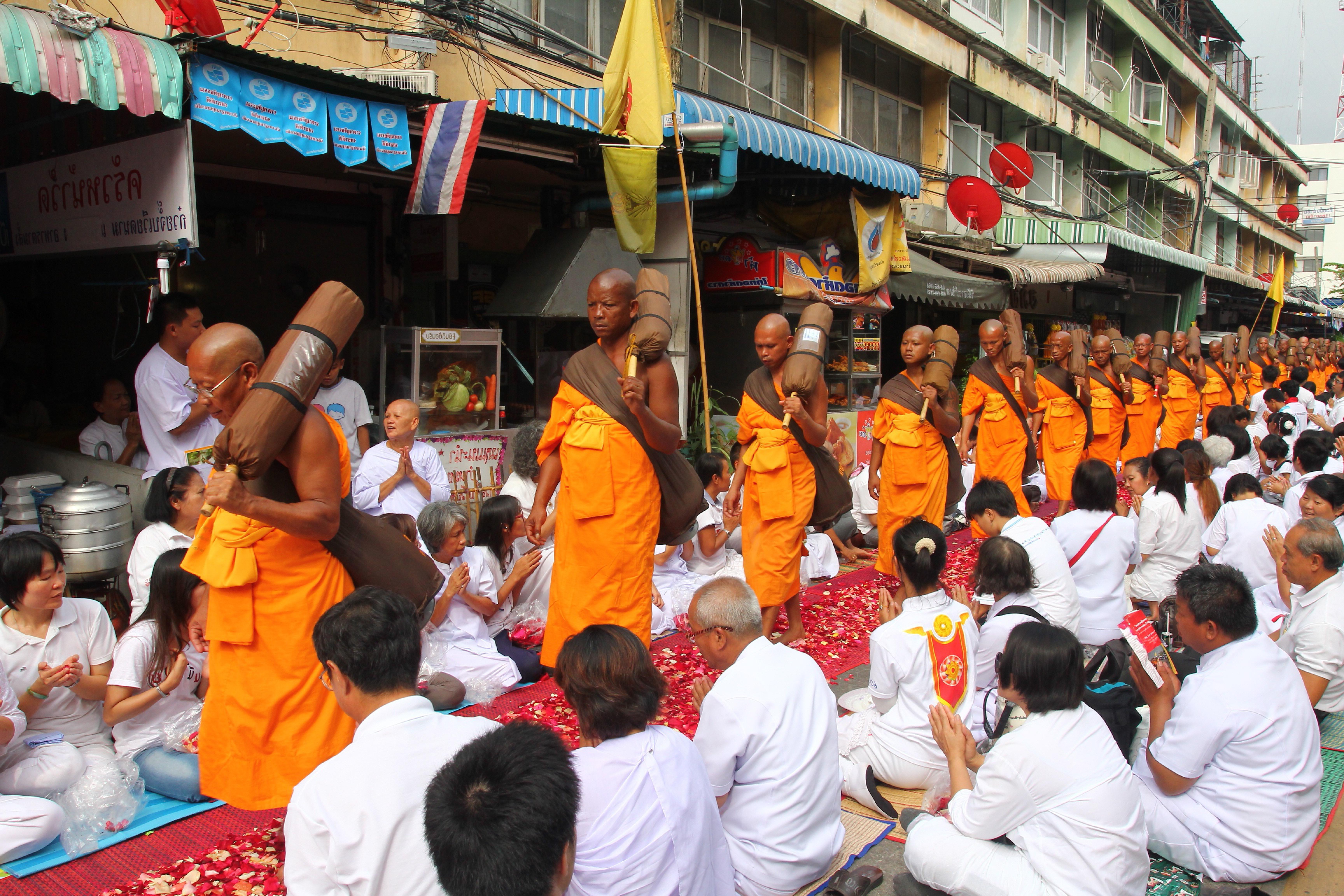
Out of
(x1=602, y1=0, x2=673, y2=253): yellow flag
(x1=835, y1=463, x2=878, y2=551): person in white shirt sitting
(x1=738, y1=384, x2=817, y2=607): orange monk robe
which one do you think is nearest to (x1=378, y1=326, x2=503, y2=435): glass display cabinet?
(x1=602, y1=0, x2=673, y2=253): yellow flag

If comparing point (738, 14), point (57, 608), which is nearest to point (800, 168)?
point (738, 14)

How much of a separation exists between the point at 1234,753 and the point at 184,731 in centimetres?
391

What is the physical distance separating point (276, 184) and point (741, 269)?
459cm

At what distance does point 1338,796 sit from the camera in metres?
3.97

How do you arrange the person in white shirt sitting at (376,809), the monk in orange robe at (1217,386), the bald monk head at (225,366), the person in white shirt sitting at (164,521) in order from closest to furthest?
the person in white shirt sitting at (376,809)
the bald monk head at (225,366)
the person in white shirt sitting at (164,521)
the monk in orange robe at (1217,386)

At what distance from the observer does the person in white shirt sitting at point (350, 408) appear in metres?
6.39

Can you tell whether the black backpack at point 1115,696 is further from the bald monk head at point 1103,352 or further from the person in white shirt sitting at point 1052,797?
the bald monk head at point 1103,352

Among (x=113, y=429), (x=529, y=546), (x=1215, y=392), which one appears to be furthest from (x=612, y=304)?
(x=1215, y=392)

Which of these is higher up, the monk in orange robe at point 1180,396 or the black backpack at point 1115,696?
the monk in orange robe at point 1180,396

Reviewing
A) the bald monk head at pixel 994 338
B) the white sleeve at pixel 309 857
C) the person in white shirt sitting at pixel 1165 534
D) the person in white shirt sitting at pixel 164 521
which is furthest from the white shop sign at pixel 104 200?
the bald monk head at pixel 994 338

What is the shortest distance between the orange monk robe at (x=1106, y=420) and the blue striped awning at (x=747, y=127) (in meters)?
3.10

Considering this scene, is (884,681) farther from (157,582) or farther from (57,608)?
(57,608)

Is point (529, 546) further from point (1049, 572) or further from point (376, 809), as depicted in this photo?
point (376, 809)

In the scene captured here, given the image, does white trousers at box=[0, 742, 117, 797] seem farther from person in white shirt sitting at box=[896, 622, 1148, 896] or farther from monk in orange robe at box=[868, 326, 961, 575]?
monk in orange robe at box=[868, 326, 961, 575]
